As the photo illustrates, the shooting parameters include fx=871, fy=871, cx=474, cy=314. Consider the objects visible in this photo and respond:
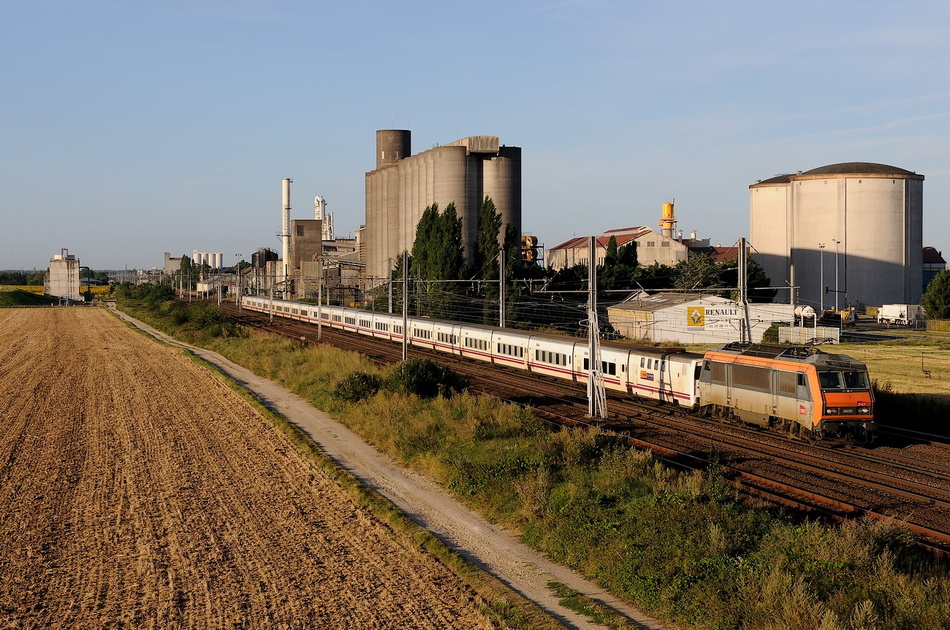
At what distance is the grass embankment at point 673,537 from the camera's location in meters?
13.2

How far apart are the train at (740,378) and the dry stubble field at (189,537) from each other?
14951mm

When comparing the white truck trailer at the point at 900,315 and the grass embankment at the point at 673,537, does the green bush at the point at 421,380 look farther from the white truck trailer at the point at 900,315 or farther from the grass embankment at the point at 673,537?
the white truck trailer at the point at 900,315

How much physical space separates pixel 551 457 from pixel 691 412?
13931 mm

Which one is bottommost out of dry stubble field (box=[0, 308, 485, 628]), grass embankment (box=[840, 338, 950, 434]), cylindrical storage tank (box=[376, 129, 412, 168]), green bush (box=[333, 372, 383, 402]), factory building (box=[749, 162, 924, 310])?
dry stubble field (box=[0, 308, 485, 628])

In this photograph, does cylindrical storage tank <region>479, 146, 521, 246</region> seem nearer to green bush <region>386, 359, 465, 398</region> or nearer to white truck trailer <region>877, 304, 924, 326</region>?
white truck trailer <region>877, 304, 924, 326</region>

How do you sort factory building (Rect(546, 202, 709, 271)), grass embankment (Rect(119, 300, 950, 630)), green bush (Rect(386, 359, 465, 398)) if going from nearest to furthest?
grass embankment (Rect(119, 300, 950, 630)) < green bush (Rect(386, 359, 465, 398)) < factory building (Rect(546, 202, 709, 271))

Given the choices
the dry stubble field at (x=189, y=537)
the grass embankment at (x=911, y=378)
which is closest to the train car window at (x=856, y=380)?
the grass embankment at (x=911, y=378)

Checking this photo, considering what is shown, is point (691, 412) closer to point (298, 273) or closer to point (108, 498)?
point (108, 498)

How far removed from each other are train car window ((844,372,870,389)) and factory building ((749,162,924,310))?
90.3 metres

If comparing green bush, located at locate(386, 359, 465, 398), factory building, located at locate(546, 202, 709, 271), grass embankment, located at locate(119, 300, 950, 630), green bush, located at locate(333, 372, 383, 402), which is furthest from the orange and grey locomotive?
factory building, located at locate(546, 202, 709, 271)

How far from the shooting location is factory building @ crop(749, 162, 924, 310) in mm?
115250

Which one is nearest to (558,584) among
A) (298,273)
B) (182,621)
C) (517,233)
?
(182,621)

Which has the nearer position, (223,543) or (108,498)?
(223,543)

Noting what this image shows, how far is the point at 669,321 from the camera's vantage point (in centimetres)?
7625
